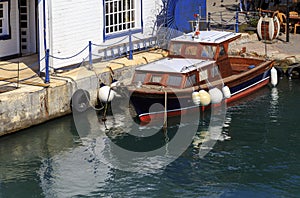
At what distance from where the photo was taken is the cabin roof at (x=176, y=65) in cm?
2152

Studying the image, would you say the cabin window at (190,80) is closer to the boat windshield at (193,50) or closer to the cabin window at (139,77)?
the cabin window at (139,77)

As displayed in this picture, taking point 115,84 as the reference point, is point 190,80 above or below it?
above

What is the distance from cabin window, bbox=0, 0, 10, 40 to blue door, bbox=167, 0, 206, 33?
678 cm

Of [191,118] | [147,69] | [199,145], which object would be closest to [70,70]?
[147,69]

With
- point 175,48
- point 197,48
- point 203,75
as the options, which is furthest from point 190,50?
point 203,75

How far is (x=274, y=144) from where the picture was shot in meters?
19.5

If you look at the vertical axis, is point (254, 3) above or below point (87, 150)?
above

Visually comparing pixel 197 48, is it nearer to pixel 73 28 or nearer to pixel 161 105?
pixel 161 105

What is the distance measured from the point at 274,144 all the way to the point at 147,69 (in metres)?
4.48

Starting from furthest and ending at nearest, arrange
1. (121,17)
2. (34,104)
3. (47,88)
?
(121,17), (47,88), (34,104)

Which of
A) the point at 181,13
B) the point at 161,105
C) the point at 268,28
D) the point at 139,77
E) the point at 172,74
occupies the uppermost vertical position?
the point at 181,13

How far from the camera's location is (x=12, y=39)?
2380 centimetres

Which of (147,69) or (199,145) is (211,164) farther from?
(147,69)

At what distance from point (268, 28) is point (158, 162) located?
39.8ft
